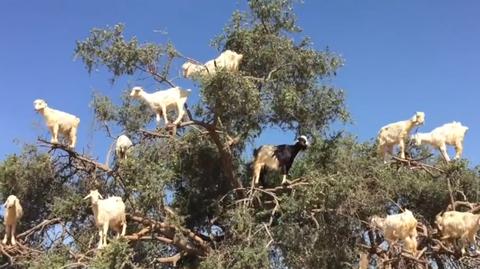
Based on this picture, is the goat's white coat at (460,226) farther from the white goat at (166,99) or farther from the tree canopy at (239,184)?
the white goat at (166,99)

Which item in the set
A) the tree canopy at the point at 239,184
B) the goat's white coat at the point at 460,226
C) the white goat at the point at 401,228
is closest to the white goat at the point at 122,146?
the tree canopy at the point at 239,184

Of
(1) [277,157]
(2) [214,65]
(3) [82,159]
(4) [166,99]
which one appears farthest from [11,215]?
(1) [277,157]

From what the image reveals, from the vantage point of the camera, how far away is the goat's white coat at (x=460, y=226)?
9359 millimetres

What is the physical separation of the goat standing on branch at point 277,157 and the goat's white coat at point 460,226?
2.39 m

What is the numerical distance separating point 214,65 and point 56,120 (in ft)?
8.44

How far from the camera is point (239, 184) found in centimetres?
1081

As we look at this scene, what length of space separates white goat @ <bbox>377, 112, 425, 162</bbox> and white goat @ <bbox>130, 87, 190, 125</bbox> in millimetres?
3447

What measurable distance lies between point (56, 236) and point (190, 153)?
2.57 meters

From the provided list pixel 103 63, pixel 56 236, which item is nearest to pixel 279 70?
pixel 103 63

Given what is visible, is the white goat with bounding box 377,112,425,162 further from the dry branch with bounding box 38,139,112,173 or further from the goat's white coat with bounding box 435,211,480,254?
the dry branch with bounding box 38,139,112,173

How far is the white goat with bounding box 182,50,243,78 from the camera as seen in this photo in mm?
9602

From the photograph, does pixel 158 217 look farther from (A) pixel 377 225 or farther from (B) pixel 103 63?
(A) pixel 377 225

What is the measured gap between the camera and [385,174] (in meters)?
9.83

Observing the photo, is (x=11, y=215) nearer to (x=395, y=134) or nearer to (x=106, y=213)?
(x=106, y=213)
